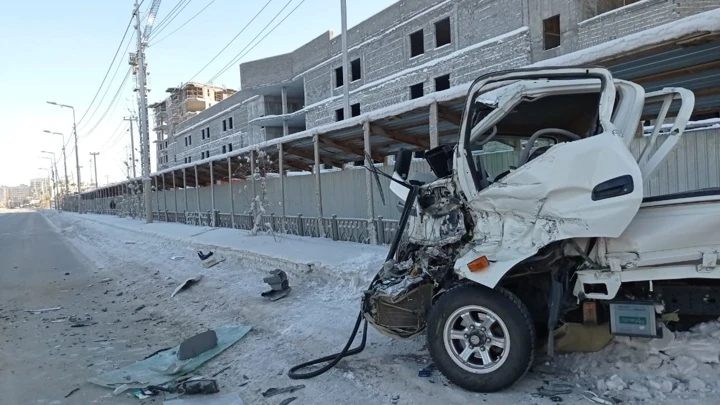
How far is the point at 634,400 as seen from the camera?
3418 mm

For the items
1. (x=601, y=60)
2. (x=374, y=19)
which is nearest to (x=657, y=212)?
(x=601, y=60)

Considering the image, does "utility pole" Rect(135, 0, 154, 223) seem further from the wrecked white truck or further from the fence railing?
the wrecked white truck

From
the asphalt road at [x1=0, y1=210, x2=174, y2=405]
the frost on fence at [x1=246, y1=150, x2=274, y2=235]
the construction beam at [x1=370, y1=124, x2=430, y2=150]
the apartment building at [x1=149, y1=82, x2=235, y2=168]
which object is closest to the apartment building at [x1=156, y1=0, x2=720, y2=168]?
the frost on fence at [x1=246, y1=150, x2=274, y2=235]

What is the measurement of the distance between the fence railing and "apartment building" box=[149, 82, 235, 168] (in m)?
57.3

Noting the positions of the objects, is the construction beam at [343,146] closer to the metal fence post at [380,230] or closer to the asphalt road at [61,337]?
the metal fence post at [380,230]

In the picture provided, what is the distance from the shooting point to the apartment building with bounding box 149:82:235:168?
7666 cm

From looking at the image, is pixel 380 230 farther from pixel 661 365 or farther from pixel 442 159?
pixel 661 365

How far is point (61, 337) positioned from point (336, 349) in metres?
4.20

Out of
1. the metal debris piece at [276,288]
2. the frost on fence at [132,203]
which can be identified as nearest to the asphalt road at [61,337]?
the metal debris piece at [276,288]

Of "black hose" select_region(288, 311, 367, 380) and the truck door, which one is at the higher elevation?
the truck door

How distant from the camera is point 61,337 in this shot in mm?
6492

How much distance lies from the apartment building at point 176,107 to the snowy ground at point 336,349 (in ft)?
220

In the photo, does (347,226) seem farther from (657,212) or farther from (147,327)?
(657,212)

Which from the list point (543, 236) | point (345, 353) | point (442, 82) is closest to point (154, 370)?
point (345, 353)
